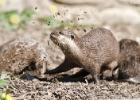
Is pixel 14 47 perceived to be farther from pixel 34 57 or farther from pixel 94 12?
pixel 94 12

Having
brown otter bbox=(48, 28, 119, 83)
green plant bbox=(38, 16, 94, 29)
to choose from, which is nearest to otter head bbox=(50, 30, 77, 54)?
brown otter bbox=(48, 28, 119, 83)

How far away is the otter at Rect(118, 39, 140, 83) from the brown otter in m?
0.12

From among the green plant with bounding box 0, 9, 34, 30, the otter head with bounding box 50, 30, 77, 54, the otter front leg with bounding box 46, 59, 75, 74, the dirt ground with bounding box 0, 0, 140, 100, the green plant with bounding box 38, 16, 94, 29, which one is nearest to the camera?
the green plant with bounding box 0, 9, 34, 30

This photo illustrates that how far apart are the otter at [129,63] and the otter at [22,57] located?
996mm

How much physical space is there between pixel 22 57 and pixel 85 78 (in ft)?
3.00

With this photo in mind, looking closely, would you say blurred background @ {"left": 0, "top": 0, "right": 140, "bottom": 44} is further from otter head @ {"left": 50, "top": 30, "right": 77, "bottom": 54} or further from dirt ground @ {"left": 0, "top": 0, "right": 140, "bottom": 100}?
otter head @ {"left": 50, "top": 30, "right": 77, "bottom": 54}

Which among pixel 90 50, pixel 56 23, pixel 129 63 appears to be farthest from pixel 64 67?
pixel 56 23

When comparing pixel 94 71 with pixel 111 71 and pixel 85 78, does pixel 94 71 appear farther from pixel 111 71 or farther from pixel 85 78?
pixel 111 71

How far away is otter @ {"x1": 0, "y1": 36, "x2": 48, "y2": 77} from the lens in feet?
19.8

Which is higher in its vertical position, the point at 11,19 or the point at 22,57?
the point at 11,19

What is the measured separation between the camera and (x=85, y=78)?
577cm

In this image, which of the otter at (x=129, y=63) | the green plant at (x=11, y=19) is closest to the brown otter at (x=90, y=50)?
the otter at (x=129, y=63)

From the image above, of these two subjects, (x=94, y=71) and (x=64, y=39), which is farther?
(x=94, y=71)

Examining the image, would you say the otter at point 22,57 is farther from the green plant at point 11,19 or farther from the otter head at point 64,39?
the green plant at point 11,19
